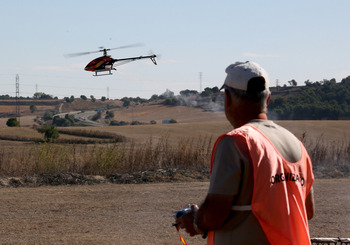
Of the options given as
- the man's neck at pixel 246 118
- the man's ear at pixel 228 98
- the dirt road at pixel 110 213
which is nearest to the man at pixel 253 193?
the man's neck at pixel 246 118

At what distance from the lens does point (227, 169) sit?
2.89 m

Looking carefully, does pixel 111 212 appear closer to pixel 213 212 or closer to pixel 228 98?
pixel 228 98

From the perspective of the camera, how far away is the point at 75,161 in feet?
57.6

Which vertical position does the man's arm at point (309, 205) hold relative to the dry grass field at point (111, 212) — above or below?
above

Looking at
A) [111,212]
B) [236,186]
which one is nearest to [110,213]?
[111,212]

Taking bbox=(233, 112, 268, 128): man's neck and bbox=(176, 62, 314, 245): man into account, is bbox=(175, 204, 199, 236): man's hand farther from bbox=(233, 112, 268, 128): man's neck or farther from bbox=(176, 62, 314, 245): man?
bbox=(233, 112, 268, 128): man's neck

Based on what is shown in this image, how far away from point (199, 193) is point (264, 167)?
36.5 ft

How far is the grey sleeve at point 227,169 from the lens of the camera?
2881mm

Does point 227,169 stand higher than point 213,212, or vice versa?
point 227,169

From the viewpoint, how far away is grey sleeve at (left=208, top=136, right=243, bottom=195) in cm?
288

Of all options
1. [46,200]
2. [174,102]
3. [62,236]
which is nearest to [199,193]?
[46,200]

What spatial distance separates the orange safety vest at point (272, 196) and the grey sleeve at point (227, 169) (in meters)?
0.06

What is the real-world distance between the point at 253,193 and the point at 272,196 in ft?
0.32

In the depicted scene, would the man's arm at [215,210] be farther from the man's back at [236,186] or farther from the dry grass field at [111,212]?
the dry grass field at [111,212]
